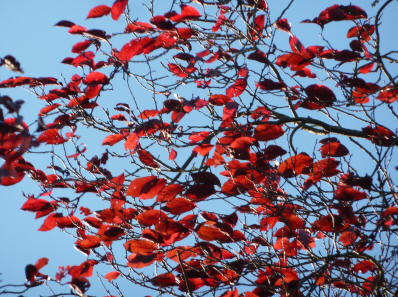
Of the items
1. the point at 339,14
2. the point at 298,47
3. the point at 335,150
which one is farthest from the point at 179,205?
the point at 339,14

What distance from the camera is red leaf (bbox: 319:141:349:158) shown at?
172 centimetres

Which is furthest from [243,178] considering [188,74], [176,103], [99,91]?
[99,91]

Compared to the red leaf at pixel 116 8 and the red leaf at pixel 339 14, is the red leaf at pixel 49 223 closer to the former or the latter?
the red leaf at pixel 116 8

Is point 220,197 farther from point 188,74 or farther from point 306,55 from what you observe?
point 306,55

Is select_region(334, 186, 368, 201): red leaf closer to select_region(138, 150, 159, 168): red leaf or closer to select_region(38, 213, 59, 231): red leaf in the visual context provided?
select_region(138, 150, 159, 168): red leaf

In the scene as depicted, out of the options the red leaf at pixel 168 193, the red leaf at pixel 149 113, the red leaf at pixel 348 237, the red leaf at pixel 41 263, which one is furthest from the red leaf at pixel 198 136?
the red leaf at pixel 41 263

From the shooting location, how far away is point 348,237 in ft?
5.85

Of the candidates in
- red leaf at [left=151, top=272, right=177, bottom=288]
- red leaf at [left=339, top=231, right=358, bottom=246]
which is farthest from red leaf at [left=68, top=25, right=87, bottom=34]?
red leaf at [left=339, top=231, right=358, bottom=246]

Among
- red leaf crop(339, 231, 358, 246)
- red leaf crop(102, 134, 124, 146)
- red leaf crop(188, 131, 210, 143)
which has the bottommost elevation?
red leaf crop(339, 231, 358, 246)

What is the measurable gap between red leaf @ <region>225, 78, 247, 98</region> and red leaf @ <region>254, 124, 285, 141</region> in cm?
39

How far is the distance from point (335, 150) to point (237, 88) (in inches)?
28.0

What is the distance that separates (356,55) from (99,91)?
59.9 inches

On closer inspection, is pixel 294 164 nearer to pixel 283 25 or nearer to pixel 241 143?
pixel 241 143

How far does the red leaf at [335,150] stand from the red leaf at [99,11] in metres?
1.34
